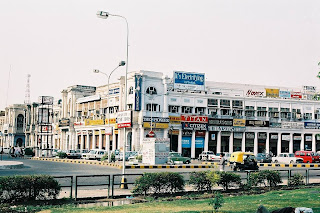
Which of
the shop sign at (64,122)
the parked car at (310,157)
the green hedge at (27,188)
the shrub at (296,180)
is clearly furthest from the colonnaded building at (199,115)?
the green hedge at (27,188)

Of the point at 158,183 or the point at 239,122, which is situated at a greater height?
the point at 239,122

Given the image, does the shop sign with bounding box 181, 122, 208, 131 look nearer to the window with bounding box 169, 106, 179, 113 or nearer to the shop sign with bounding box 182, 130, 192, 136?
the shop sign with bounding box 182, 130, 192, 136

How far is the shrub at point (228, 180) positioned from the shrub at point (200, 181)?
19.9 inches

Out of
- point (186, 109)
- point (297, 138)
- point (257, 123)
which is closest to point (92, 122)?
point (186, 109)

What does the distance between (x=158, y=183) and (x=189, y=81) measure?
48.5 metres

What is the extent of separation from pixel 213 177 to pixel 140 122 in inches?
1724

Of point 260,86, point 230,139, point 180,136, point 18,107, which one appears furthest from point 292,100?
point 18,107

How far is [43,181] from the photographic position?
46.1 ft

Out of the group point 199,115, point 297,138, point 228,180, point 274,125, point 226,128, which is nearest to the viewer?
point 228,180

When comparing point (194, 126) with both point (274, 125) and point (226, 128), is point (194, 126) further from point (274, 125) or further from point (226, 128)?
point (274, 125)

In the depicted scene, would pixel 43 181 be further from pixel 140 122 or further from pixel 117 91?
pixel 117 91

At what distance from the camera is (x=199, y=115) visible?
6462 centimetres

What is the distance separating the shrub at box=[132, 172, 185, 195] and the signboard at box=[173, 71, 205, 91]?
46920 mm

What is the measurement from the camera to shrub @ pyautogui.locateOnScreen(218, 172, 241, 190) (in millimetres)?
17397
